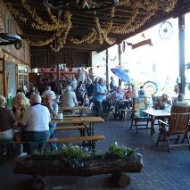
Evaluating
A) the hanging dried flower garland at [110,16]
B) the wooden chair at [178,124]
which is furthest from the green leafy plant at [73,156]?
the hanging dried flower garland at [110,16]

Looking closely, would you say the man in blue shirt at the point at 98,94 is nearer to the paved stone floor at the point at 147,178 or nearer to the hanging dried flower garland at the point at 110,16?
the hanging dried flower garland at the point at 110,16

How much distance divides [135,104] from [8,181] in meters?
5.02

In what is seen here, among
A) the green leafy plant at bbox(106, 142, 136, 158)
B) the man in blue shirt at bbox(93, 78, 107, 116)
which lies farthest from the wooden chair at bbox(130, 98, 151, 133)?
the green leafy plant at bbox(106, 142, 136, 158)

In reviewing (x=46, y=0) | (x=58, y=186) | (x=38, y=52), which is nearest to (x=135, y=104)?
(x=58, y=186)

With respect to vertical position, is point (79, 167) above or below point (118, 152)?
below

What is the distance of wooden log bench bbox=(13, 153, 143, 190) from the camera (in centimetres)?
403

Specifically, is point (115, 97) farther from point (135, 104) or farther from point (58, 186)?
point (58, 186)

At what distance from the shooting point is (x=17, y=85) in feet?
36.4

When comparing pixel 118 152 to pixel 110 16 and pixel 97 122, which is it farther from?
pixel 110 16

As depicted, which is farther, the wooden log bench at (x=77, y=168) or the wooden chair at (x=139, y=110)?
the wooden chair at (x=139, y=110)

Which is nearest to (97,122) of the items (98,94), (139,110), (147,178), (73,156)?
(147,178)

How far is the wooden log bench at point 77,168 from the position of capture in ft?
13.2

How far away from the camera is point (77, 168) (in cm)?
404

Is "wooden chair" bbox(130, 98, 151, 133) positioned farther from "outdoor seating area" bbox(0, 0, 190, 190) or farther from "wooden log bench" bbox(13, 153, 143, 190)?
"wooden log bench" bbox(13, 153, 143, 190)
